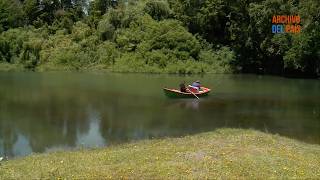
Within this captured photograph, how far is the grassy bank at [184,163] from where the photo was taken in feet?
43.3

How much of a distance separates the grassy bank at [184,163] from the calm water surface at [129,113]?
483 centimetres

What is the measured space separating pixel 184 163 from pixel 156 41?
5169 cm

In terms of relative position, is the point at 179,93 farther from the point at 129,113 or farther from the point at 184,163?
the point at 184,163

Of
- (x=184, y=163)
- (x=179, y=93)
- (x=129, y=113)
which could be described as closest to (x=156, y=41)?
(x=179, y=93)

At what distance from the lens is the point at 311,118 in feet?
93.5

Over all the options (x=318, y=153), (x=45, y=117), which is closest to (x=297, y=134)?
(x=318, y=153)

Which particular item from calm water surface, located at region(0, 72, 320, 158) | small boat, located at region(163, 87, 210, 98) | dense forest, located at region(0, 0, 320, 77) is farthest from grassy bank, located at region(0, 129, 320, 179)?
dense forest, located at region(0, 0, 320, 77)

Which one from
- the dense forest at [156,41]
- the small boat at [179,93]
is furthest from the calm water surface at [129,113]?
the dense forest at [156,41]

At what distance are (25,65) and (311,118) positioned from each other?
48384 millimetres

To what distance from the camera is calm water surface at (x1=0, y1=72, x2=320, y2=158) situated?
22797mm

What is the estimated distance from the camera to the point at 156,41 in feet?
214

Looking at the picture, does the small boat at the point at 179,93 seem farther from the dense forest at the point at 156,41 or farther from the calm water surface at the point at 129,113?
the dense forest at the point at 156,41

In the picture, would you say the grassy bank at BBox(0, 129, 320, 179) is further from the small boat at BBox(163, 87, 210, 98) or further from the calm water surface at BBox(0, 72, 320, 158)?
the small boat at BBox(163, 87, 210, 98)

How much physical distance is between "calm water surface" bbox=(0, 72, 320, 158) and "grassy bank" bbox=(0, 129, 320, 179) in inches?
190
